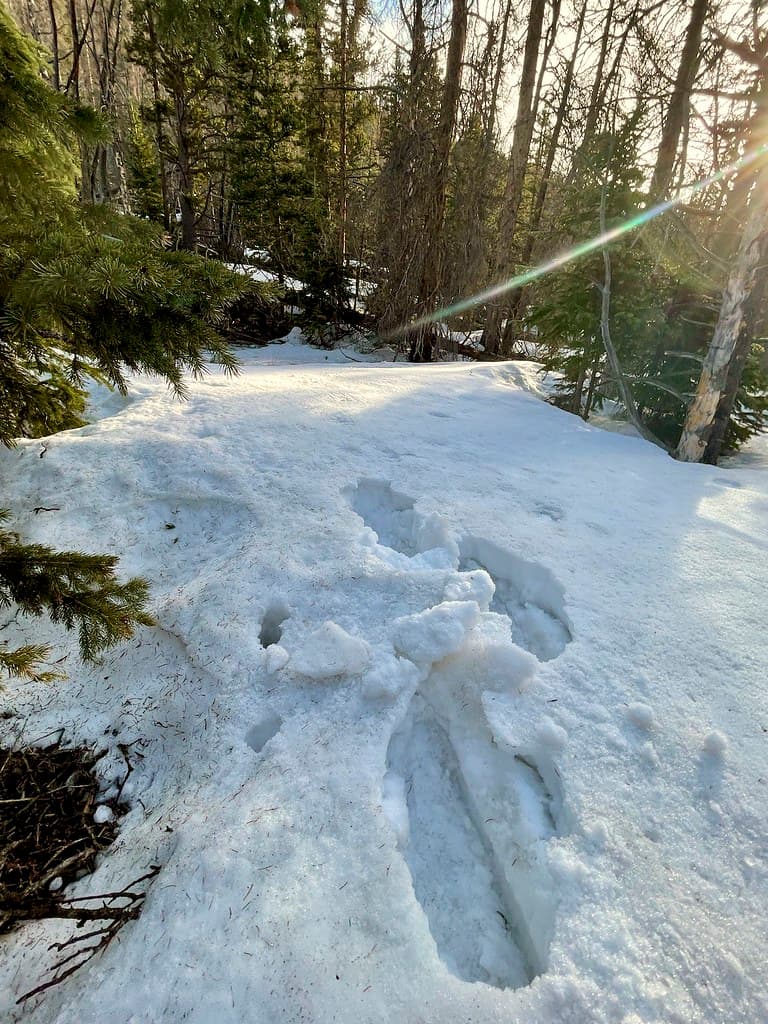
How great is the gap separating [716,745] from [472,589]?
1.12m

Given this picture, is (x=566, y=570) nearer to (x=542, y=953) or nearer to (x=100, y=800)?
(x=542, y=953)

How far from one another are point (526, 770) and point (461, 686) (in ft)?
1.28

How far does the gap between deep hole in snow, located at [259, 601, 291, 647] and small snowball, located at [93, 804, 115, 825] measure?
0.81 meters

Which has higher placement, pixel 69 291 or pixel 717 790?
pixel 69 291

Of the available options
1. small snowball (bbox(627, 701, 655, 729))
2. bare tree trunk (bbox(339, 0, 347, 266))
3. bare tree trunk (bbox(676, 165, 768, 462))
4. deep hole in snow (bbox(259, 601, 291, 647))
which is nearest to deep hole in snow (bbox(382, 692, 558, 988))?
small snowball (bbox(627, 701, 655, 729))

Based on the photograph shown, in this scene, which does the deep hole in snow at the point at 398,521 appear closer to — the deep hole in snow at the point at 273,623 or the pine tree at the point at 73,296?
the deep hole in snow at the point at 273,623

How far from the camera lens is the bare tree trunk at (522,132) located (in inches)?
390

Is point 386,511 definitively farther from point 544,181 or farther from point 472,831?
point 544,181

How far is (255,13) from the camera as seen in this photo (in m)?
3.60

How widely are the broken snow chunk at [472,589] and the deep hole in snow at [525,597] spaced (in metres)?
0.20

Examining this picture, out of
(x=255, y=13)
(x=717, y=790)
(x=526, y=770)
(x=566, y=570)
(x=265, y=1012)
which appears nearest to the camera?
(x=265, y=1012)

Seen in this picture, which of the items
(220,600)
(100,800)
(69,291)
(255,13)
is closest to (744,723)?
(220,600)

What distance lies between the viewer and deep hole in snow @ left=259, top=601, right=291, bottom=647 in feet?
7.50

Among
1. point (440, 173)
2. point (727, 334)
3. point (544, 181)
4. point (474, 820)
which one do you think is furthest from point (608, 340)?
point (544, 181)
